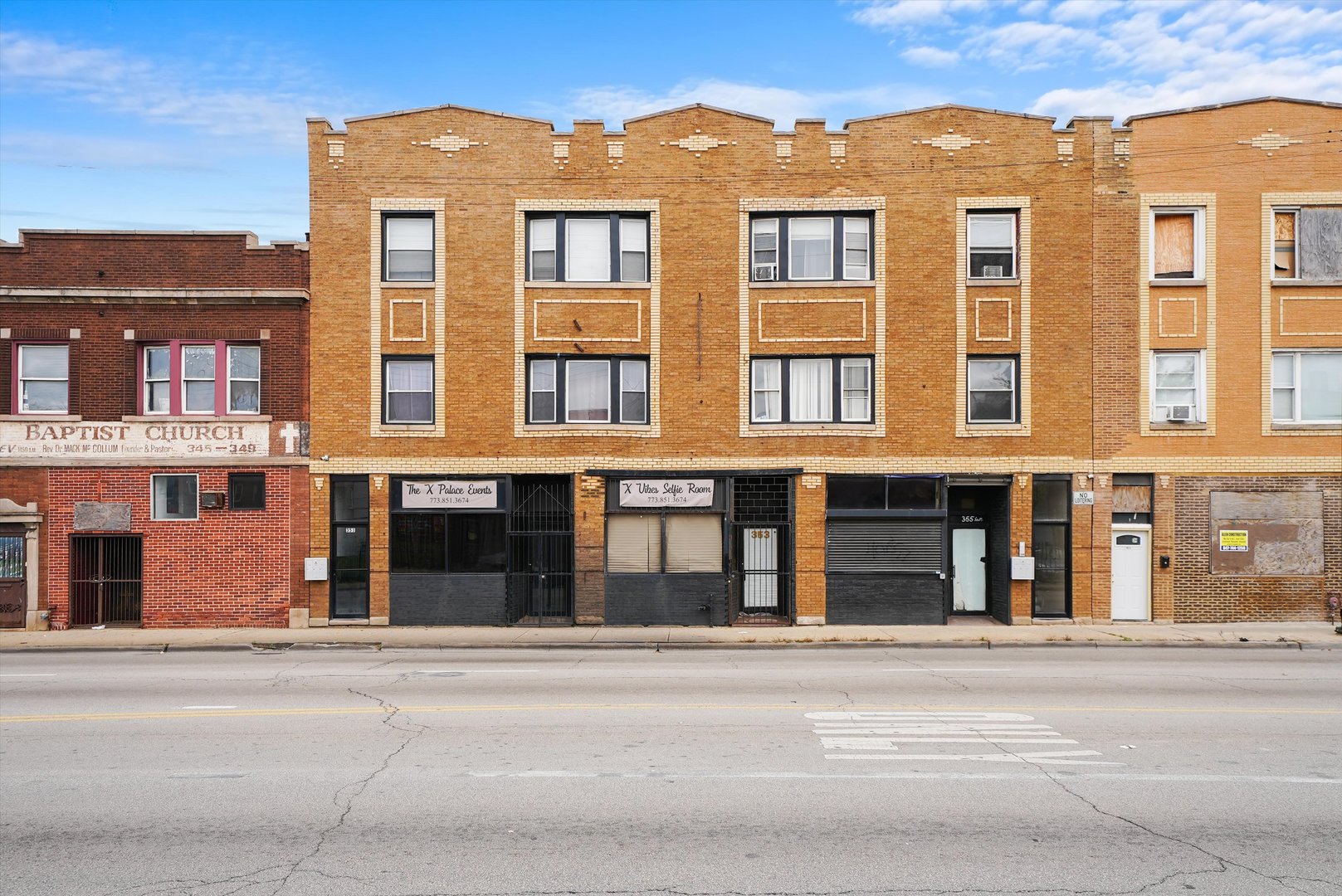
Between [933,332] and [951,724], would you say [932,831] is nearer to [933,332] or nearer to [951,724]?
[951,724]

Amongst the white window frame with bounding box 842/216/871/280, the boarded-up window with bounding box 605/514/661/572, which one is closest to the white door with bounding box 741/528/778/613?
the boarded-up window with bounding box 605/514/661/572

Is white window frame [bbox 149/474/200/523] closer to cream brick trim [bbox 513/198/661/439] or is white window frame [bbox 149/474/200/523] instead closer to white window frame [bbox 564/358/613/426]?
cream brick trim [bbox 513/198/661/439]

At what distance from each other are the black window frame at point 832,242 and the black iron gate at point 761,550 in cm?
430

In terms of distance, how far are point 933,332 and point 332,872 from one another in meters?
16.8

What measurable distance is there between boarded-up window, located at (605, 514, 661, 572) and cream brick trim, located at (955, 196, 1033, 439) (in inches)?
265

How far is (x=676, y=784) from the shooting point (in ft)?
27.8

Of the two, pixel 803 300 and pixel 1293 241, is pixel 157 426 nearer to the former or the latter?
pixel 803 300

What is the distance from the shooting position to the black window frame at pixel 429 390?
2058 cm

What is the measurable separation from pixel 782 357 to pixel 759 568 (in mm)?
4534

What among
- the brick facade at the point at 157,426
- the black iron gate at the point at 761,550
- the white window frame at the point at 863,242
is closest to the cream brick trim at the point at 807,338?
the white window frame at the point at 863,242

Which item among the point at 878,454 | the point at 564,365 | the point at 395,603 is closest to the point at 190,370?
the point at 395,603

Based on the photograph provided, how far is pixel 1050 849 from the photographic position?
6988 mm

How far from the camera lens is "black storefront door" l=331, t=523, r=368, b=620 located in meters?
20.6

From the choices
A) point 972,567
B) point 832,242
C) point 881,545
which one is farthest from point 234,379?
point 972,567
